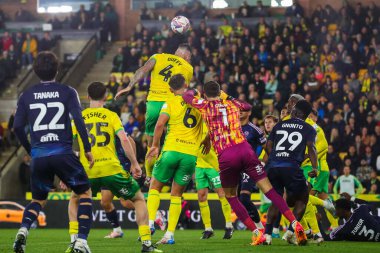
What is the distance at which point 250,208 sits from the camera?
15.7m

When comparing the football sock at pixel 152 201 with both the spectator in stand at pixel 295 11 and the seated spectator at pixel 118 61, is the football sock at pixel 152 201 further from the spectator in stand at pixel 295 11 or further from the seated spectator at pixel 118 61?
the spectator in stand at pixel 295 11

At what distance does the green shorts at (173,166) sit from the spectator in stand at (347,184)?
31.1 ft

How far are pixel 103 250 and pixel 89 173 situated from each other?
1496 mm

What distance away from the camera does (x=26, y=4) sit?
Result: 39094mm

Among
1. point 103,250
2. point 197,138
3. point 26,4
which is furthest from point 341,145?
point 26,4

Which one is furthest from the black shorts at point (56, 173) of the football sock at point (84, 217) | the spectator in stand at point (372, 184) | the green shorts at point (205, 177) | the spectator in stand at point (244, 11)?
the spectator in stand at point (244, 11)

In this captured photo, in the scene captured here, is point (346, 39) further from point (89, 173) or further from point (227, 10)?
point (89, 173)

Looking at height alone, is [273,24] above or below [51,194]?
above

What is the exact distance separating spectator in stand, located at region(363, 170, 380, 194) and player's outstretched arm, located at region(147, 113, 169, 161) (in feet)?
34.7

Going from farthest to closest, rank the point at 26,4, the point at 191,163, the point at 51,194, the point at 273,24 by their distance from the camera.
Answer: the point at 26,4 → the point at 273,24 → the point at 51,194 → the point at 191,163

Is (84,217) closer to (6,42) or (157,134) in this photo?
(157,134)

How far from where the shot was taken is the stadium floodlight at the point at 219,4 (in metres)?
35.8

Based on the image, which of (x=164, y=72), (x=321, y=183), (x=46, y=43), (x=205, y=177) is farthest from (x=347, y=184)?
(x=46, y=43)

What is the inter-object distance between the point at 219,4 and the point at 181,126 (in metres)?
22.6
